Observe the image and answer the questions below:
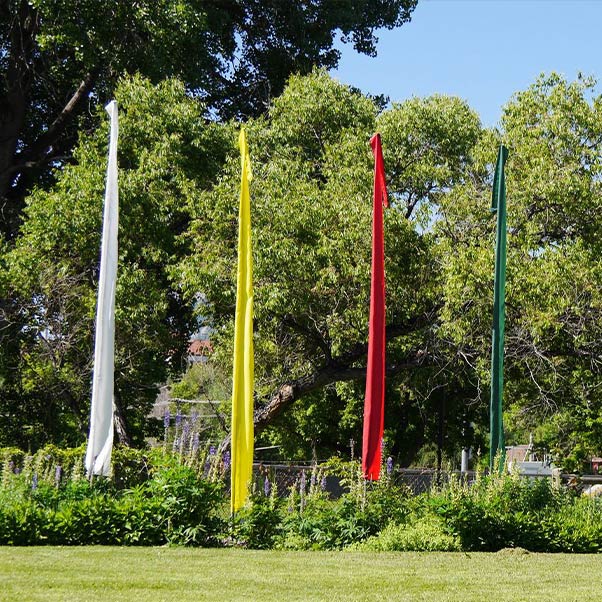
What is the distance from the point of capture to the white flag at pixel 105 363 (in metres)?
11.9

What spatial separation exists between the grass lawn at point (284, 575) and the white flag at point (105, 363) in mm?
1351

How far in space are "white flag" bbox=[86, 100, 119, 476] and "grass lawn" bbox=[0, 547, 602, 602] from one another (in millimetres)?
1351

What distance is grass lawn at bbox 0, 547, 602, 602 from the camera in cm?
797

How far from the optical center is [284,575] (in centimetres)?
913

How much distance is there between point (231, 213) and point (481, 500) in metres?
9.32

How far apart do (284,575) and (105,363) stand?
13.8 ft

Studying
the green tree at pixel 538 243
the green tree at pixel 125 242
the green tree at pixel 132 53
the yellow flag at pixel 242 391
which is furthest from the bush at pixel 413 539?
the green tree at pixel 132 53

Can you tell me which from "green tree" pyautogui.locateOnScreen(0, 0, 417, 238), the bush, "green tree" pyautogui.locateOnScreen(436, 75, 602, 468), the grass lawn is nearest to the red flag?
the bush

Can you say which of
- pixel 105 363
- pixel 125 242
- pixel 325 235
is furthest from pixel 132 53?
pixel 105 363

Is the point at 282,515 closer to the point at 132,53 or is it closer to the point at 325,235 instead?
the point at 325,235

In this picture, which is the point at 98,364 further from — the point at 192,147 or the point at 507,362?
the point at 192,147

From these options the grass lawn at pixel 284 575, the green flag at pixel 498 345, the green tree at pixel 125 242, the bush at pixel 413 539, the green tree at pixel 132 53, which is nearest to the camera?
the grass lawn at pixel 284 575

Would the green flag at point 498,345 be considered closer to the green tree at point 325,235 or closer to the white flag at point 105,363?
the green tree at point 325,235

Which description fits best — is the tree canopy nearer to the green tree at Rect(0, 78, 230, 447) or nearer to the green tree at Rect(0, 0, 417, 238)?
the green tree at Rect(0, 78, 230, 447)
